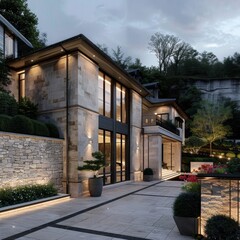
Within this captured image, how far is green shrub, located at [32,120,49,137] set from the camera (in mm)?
11102

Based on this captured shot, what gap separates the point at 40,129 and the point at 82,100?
2243mm

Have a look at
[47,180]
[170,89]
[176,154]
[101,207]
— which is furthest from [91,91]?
[170,89]

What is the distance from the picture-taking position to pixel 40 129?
1127 cm

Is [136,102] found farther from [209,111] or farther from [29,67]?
[209,111]

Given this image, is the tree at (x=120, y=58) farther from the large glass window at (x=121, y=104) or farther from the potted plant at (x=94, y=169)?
the potted plant at (x=94, y=169)

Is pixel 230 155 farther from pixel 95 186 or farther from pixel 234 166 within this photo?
pixel 234 166

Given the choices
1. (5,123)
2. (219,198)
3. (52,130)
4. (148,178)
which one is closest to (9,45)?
(52,130)

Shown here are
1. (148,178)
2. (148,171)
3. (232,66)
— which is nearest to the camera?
(148,178)

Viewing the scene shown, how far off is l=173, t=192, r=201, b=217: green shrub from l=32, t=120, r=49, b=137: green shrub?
6.89 m

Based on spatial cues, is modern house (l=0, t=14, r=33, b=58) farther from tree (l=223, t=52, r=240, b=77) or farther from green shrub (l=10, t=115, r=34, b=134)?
tree (l=223, t=52, r=240, b=77)

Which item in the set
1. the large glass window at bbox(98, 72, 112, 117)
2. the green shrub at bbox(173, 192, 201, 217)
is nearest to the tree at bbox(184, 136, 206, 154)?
the large glass window at bbox(98, 72, 112, 117)

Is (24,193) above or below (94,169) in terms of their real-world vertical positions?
below

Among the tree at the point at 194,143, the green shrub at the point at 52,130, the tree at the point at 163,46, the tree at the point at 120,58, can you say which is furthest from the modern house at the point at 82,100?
the tree at the point at 163,46

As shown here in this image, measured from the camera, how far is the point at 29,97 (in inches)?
542
